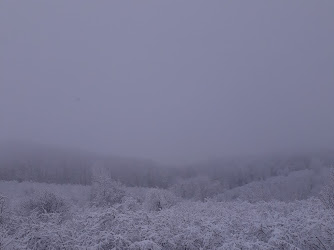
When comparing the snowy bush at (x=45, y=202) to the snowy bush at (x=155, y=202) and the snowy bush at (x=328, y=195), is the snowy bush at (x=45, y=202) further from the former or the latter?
the snowy bush at (x=328, y=195)

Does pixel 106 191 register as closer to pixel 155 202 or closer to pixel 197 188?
pixel 155 202

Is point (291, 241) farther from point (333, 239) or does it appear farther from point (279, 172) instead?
point (279, 172)

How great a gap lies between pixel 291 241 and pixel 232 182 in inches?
3769

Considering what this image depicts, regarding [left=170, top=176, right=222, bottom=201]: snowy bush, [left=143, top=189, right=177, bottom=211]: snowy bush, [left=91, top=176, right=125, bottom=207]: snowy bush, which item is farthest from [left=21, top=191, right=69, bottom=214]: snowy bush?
[left=170, top=176, right=222, bottom=201]: snowy bush

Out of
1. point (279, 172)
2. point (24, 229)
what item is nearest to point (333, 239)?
point (24, 229)

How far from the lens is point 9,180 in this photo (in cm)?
6694

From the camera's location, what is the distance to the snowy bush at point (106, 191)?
45.0 m

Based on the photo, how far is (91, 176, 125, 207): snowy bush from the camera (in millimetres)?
44969

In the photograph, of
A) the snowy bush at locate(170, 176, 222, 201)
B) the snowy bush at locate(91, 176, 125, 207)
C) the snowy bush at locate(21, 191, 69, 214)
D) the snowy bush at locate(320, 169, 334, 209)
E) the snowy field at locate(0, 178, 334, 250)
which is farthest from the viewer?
the snowy bush at locate(170, 176, 222, 201)

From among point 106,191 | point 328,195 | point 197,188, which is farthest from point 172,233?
point 197,188

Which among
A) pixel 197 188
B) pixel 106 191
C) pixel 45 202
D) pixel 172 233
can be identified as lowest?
pixel 197 188

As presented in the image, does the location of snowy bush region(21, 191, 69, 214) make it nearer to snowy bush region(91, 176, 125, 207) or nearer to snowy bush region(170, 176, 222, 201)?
snowy bush region(91, 176, 125, 207)

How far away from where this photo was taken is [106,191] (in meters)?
45.9

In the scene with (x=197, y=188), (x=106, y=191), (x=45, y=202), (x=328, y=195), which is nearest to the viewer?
(x=328, y=195)
